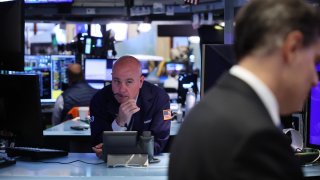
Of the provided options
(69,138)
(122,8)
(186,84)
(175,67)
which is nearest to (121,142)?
(69,138)

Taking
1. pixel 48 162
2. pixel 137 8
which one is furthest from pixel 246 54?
pixel 137 8

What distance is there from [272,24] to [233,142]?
0.29 m

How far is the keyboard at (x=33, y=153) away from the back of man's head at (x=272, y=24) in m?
2.23

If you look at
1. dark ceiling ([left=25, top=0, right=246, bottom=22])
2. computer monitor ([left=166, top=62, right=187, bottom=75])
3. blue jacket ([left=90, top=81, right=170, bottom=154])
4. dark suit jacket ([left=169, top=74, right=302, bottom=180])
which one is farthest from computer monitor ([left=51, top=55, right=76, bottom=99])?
dark suit jacket ([left=169, top=74, right=302, bottom=180])

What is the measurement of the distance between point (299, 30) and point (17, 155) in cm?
251

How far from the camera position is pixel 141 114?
3543 millimetres

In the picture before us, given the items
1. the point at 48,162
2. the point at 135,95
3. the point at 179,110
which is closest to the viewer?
the point at 48,162

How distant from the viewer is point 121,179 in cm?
265

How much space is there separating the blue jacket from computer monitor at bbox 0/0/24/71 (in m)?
0.65

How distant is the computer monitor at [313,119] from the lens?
284 cm

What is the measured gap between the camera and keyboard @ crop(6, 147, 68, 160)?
3176mm

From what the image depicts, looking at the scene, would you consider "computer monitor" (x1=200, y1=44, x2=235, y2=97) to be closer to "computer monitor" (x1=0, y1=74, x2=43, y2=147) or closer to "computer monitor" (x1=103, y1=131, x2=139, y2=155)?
"computer monitor" (x1=103, y1=131, x2=139, y2=155)

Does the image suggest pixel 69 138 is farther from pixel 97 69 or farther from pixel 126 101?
pixel 97 69

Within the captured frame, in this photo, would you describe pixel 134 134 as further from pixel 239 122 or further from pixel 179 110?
pixel 179 110
